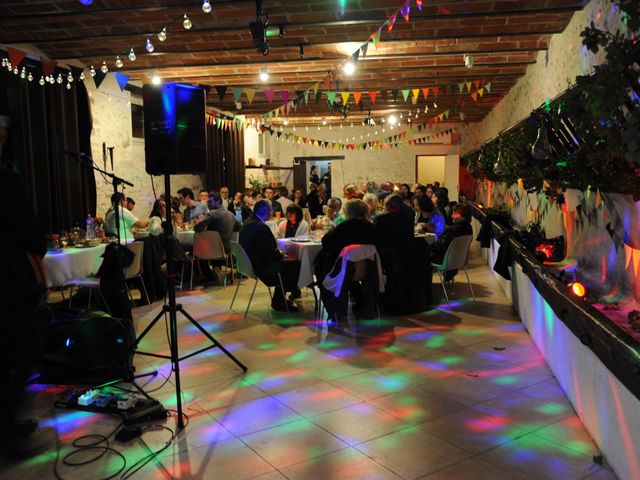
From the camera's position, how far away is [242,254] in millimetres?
5441

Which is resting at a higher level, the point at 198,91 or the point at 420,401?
the point at 198,91

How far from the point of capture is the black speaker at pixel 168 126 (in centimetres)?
323

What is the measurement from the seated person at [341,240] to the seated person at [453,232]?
1.57 m

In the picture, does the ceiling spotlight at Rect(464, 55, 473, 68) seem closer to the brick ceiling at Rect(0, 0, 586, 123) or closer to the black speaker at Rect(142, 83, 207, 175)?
the brick ceiling at Rect(0, 0, 586, 123)

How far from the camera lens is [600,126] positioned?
2193mm

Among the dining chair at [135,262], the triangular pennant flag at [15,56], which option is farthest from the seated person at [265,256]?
the triangular pennant flag at [15,56]

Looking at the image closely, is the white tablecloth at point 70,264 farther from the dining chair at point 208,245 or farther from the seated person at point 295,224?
the seated person at point 295,224

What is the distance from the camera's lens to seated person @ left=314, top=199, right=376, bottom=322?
199 inches

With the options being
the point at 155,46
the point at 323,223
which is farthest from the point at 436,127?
the point at 155,46

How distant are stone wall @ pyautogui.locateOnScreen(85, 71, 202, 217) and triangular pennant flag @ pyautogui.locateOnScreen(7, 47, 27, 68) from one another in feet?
5.61

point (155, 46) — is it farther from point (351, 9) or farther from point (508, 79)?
point (508, 79)

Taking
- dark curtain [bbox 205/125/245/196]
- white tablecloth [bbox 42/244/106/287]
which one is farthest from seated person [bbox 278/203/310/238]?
dark curtain [bbox 205/125/245/196]

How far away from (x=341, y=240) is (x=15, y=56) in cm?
383

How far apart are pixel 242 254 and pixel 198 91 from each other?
2.33 meters
